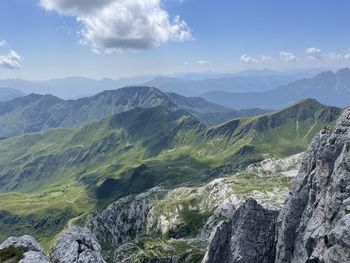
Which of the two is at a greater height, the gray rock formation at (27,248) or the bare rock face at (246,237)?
the gray rock formation at (27,248)

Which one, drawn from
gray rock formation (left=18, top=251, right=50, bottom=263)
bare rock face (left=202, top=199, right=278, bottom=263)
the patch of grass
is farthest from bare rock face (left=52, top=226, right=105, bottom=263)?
bare rock face (left=202, top=199, right=278, bottom=263)

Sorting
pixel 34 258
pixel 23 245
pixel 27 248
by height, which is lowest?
pixel 27 248

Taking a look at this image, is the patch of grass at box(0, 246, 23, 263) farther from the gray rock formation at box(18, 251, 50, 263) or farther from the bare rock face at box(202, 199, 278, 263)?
the bare rock face at box(202, 199, 278, 263)

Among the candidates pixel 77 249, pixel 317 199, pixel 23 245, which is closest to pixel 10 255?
pixel 23 245

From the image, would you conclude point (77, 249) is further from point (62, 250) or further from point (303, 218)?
point (303, 218)

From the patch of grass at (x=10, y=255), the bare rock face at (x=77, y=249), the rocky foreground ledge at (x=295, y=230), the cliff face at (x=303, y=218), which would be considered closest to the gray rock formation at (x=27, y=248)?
the rocky foreground ledge at (x=295, y=230)

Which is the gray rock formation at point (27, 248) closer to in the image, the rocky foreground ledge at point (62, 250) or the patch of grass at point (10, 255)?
the rocky foreground ledge at point (62, 250)

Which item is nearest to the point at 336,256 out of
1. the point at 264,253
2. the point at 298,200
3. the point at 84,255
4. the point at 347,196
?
the point at 347,196
